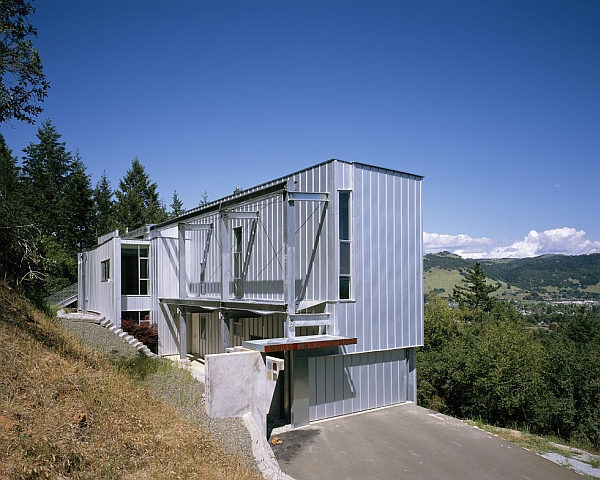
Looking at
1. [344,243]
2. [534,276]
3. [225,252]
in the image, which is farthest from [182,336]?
[534,276]

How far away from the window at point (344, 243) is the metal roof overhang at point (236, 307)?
164 cm

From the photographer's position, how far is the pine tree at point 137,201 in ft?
136

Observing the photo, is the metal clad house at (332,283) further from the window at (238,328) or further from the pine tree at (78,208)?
the pine tree at (78,208)

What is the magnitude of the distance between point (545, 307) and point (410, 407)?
94310 mm

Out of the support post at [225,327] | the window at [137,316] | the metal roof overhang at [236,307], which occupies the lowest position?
the window at [137,316]

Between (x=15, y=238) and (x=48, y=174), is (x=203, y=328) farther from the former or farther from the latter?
(x=48, y=174)

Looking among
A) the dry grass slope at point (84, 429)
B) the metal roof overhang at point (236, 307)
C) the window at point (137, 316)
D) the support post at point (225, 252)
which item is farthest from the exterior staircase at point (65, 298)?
the dry grass slope at point (84, 429)

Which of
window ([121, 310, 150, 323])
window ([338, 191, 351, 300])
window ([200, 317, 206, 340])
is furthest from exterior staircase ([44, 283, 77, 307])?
window ([338, 191, 351, 300])

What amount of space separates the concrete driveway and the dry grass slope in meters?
2.71

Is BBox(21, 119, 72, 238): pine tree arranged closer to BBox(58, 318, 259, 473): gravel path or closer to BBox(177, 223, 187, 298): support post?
BBox(177, 223, 187, 298): support post

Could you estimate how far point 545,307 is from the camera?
3755 inches

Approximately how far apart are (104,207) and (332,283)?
34.3m

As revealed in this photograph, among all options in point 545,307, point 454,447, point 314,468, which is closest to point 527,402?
point 454,447

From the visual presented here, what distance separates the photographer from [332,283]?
12086mm
